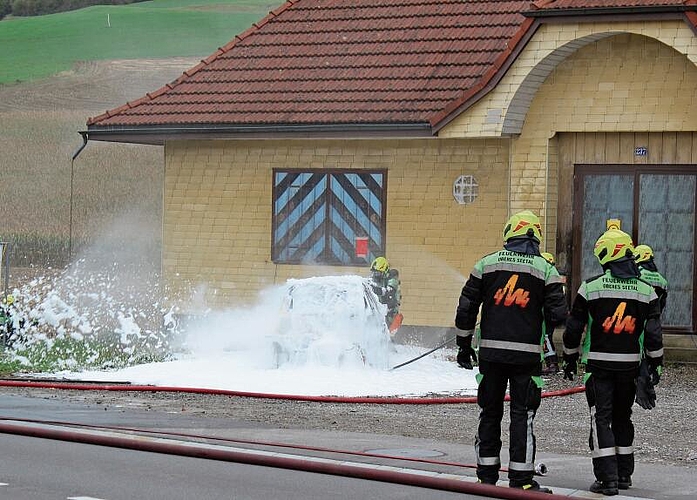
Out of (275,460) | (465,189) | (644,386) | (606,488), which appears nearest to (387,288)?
(465,189)

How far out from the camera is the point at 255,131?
22.4 metres

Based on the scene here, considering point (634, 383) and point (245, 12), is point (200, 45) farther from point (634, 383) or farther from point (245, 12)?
point (634, 383)

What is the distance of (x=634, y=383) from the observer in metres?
10.7

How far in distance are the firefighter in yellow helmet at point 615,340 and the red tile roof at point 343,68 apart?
10.0 meters

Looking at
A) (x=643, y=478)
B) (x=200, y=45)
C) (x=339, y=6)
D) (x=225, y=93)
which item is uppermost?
(x=200, y=45)

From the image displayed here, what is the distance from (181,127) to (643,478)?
13.3m

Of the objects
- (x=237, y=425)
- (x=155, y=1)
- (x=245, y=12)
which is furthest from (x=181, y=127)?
(x=155, y=1)

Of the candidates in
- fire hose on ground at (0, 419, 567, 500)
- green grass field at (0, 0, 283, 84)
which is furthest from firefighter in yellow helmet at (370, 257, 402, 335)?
green grass field at (0, 0, 283, 84)

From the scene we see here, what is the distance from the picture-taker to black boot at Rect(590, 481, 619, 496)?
10.2m

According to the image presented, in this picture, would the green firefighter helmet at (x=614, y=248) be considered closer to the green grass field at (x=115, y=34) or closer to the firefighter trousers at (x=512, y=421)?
the firefighter trousers at (x=512, y=421)

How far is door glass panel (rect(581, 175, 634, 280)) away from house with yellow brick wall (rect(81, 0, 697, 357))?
0.06ft

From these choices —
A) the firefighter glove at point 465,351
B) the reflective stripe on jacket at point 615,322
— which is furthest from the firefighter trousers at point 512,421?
the reflective stripe on jacket at point 615,322

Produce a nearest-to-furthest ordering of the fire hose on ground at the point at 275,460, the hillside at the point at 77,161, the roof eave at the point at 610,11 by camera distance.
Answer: the fire hose on ground at the point at 275,460
the roof eave at the point at 610,11
the hillside at the point at 77,161

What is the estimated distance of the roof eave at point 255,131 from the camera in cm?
2117
